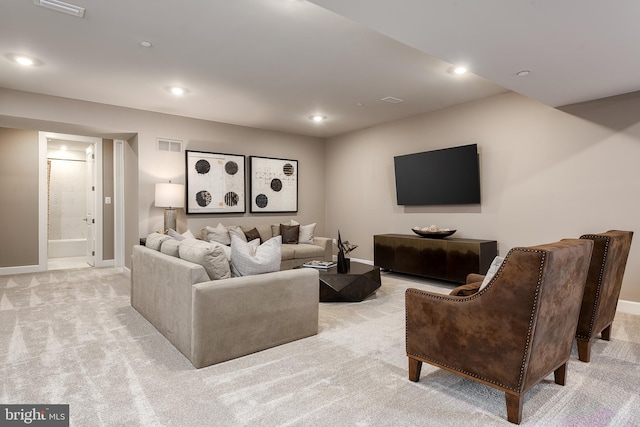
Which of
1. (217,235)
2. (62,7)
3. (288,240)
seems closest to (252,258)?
(62,7)

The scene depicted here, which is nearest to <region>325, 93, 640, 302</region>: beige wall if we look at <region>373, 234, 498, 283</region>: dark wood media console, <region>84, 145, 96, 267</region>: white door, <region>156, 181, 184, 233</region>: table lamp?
<region>373, 234, 498, 283</region>: dark wood media console

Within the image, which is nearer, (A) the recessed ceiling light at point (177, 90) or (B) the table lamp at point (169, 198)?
(A) the recessed ceiling light at point (177, 90)

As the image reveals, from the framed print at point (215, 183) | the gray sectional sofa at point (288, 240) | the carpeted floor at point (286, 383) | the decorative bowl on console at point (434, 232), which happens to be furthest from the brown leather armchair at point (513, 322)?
the framed print at point (215, 183)

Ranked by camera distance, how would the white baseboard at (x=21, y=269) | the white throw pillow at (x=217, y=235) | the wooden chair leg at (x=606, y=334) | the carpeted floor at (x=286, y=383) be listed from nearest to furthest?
the carpeted floor at (x=286, y=383)
the wooden chair leg at (x=606, y=334)
the white throw pillow at (x=217, y=235)
the white baseboard at (x=21, y=269)

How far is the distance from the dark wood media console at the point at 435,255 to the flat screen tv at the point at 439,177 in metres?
0.63

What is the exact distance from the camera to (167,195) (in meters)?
5.29

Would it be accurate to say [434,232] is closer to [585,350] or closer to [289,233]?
[289,233]

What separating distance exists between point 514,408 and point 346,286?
7.54 feet

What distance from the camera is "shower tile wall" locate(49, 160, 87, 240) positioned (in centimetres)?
816

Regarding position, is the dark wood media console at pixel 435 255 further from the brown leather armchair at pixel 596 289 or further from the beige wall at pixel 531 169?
the brown leather armchair at pixel 596 289

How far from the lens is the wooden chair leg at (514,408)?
1792 mm

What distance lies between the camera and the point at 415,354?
2.21m

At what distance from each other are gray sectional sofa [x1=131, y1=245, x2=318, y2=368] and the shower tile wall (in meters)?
6.73

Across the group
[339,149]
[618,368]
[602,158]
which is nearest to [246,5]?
[618,368]
